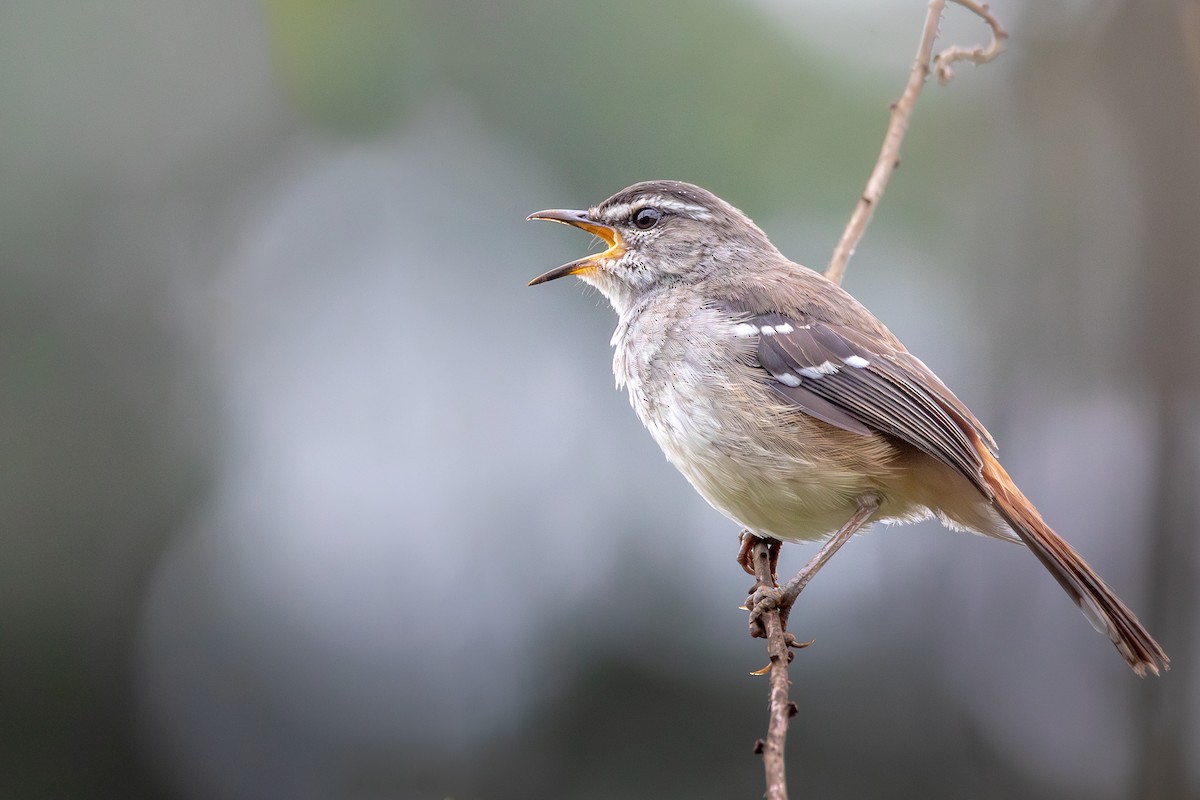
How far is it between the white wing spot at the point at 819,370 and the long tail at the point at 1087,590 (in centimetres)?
70

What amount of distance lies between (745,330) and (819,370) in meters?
0.34

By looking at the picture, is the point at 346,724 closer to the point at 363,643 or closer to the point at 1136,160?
the point at 363,643

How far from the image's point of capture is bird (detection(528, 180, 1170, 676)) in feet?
12.4

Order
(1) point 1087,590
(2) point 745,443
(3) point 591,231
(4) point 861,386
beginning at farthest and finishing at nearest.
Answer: (3) point 591,231, (4) point 861,386, (2) point 745,443, (1) point 1087,590

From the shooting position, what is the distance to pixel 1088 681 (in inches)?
263

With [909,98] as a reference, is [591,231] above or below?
below

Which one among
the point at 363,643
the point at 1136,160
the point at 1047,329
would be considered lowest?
the point at 363,643

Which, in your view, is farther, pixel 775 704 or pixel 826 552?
pixel 826 552

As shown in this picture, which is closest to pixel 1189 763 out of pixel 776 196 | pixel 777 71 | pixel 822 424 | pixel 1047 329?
pixel 1047 329

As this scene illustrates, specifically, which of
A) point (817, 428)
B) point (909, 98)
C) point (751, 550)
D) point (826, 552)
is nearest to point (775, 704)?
point (826, 552)

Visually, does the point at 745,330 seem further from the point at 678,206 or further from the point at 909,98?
the point at 909,98

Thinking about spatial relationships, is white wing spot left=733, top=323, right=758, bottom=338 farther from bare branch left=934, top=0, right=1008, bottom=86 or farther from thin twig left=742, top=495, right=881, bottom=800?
bare branch left=934, top=0, right=1008, bottom=86

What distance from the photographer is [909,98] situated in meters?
4.16

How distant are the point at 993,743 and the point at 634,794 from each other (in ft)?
7.96
